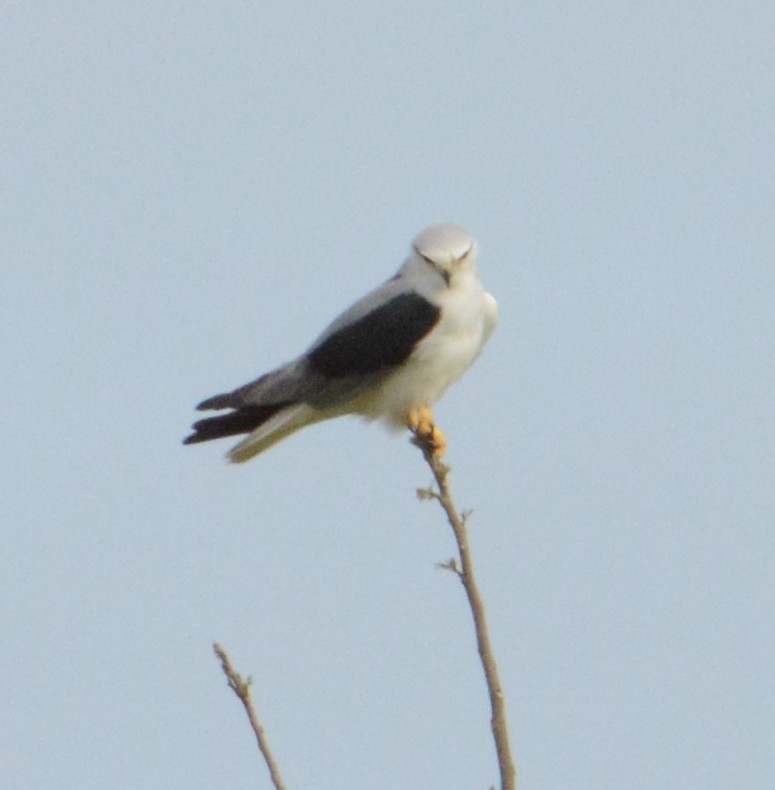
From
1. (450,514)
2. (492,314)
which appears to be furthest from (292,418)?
(450,514)

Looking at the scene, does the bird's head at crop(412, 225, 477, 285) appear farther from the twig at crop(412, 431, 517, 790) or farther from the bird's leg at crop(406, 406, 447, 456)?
the twig at crop(412, 431, 517, 790)

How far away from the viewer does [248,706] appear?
4195 millimetres

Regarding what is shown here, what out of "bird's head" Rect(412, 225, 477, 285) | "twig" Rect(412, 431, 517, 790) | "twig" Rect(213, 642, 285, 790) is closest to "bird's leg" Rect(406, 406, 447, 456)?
"bird's head" Rect(412, 225, 477, 285)

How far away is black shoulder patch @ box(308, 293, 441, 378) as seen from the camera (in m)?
7.58

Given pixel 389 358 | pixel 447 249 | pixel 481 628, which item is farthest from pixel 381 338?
pixel 481 628

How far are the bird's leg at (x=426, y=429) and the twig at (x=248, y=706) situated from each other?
2519 mm

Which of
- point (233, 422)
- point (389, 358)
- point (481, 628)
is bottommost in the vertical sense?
point (481, 628)

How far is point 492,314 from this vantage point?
25.6ft

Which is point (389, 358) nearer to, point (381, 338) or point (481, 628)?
point (381, 338)

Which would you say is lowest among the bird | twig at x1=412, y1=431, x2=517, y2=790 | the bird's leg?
twig at x1=412, y1=431, x2=517, y2=790

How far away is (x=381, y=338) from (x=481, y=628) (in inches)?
129

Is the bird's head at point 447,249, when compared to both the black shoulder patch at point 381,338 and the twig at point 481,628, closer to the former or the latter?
the black shoulder patch at point 381,338

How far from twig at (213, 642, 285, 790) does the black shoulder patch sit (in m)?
3.34

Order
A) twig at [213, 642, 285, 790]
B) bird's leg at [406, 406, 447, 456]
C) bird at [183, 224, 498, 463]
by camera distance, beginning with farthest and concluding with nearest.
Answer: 1. bird at [183, 224, 498, 463]
2. bird's leg at [406, 406, 447, 456]
3. twig at [213, 642, 285, 790]
